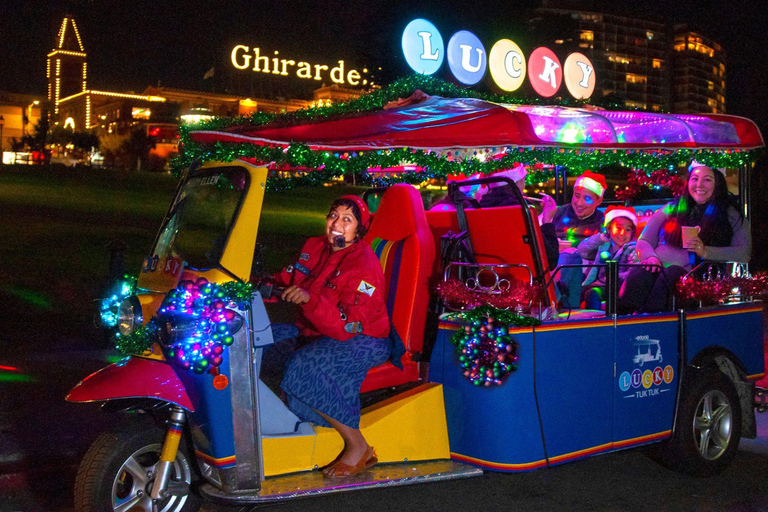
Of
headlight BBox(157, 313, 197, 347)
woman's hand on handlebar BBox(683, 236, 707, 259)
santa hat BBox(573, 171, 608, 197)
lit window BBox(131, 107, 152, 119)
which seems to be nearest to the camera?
headlight BBox(157, 313, 197, 347)

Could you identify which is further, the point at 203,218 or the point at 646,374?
the point at 646,374

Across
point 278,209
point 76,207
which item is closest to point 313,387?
point 76,207

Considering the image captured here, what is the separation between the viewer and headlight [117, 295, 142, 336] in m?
3.79

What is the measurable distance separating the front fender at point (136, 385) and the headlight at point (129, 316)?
0.17 metres

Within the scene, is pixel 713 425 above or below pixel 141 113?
below

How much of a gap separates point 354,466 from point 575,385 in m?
1.37

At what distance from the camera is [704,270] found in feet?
18.4

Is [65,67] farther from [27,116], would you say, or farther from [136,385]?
[136,385]

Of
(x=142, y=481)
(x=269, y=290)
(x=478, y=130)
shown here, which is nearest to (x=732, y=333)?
(x=478, y=130)

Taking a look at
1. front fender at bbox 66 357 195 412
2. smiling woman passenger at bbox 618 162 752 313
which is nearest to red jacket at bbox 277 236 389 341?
front fender at bbox 66 357 195 412

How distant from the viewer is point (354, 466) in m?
4.09

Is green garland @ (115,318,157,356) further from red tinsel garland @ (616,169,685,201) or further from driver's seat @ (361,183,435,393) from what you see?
red tinsel garland @ (616,169,685,201)

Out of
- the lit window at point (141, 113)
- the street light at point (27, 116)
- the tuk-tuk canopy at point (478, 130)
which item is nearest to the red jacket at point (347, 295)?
the tuk-tuk canopy at point (478, 130)

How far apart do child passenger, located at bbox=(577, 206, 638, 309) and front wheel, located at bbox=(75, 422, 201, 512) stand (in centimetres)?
321
